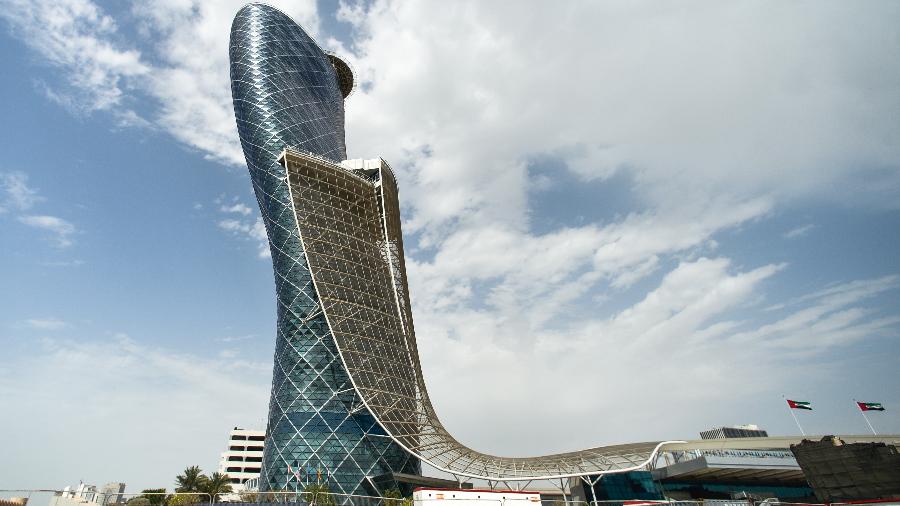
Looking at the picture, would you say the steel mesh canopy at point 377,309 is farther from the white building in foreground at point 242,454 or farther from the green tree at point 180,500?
the white building in foreground at point 242,454

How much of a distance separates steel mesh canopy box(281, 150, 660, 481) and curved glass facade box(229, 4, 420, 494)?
3831 millimetres

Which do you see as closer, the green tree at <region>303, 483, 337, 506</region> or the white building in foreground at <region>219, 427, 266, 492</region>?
the green tree at <region>303, 483, 337, 506</region>

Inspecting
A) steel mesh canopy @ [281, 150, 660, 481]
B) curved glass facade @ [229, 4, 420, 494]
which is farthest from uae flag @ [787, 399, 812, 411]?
curved glass facade @ [229, 4, 420, 494]

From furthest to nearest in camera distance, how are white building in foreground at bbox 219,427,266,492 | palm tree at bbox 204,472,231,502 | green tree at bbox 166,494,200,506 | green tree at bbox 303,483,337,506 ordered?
white building in foreground at bbox 219,427,266,492, palm tree at bbox 204,472,231,502, green tree at bbox 303,483,337,506, green tree at bbox 166,494,200,506

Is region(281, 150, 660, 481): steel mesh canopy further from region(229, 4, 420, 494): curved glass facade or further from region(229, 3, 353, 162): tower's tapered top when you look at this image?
region(229, 3, 353, 162): tower's tapered top

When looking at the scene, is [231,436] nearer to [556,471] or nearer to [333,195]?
[333,195]

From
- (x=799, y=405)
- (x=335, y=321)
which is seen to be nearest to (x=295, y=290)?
(x=335, y=321)

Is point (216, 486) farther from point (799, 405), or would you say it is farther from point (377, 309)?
point (799, 405)

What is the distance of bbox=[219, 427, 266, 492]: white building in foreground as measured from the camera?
112 m

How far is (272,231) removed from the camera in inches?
2613

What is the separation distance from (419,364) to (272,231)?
25301mm

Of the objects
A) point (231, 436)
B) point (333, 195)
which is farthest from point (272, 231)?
point (231, 436)

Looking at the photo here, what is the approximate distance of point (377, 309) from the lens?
63281mm

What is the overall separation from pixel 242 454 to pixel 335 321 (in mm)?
Result: 74041
